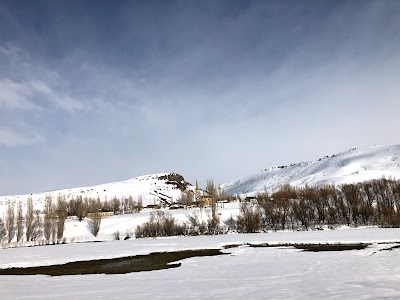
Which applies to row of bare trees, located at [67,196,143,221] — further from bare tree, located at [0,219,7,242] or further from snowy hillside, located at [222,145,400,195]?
snowy hillside, located at [222,145,400,195]

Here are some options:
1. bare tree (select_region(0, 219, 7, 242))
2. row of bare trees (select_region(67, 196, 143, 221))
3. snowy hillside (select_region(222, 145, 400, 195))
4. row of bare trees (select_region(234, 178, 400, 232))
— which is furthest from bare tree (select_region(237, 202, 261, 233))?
snowy hillside (select_region(222, 145, 400, 195))

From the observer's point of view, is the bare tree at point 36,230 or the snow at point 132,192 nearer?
the bare tree at point 36,230

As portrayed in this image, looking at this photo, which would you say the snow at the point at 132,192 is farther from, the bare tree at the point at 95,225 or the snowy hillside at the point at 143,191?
the bare tree at the point at 95,225

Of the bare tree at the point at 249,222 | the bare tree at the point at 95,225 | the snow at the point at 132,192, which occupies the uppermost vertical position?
the snow at the point at 132,192

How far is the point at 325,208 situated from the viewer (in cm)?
5356

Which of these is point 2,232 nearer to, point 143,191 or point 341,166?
point 143,191

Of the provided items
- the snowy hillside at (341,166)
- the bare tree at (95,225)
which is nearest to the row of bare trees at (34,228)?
the bare tree at (95,225)

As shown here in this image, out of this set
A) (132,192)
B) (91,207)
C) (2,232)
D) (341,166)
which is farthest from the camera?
(341,166)

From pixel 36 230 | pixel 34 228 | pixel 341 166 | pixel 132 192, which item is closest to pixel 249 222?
pixel 36 230

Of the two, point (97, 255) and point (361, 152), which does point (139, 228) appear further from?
point (361, 152)

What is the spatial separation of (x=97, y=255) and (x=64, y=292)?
61.1ft

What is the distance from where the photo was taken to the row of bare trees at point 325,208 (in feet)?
162

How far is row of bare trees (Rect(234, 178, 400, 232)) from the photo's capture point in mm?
49312

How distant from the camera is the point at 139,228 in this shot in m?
49.9
